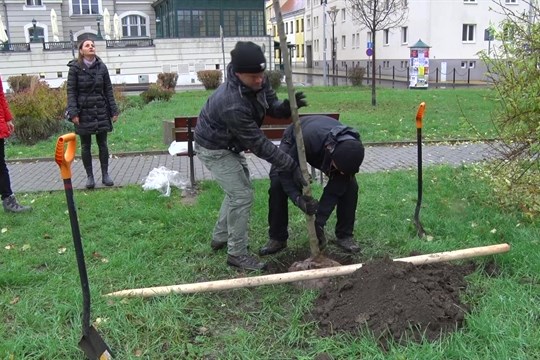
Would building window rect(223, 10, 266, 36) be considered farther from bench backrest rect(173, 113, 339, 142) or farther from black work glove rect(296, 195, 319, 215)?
black work glove rect(296, 195, 319, 215)

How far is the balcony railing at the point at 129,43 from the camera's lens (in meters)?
35.9

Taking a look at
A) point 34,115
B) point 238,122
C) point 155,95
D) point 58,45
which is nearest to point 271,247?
point 238,122

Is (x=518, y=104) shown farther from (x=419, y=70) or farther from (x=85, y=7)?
(x=85, y=7)

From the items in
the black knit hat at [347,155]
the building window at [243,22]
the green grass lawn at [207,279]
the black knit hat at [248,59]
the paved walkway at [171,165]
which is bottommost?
the green grass lawn at [207,279]

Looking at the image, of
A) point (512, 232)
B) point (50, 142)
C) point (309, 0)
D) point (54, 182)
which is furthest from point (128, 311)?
point (309, 0)

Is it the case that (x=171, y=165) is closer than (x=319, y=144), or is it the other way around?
(x=319, y=144)

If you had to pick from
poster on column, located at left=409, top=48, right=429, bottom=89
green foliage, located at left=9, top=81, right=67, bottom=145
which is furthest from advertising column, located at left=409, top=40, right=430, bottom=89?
green foliage, located at left=9, top=81, right=67, bottom=145

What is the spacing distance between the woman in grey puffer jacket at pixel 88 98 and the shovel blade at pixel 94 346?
13.7ft

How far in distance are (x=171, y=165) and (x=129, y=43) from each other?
3015 cm

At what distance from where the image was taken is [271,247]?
4410mm

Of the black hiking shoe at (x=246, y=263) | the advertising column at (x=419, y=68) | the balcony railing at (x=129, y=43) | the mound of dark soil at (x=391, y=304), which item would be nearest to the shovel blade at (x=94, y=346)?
the mound of dark soil at (x=391, y=304)

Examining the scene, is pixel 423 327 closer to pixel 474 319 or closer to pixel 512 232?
pixel 474 319

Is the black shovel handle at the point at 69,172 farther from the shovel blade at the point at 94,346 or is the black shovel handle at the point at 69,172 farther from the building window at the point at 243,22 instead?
the building window at the point at 243,22

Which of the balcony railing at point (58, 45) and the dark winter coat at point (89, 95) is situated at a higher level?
the balcony railing at point (58, 45)
